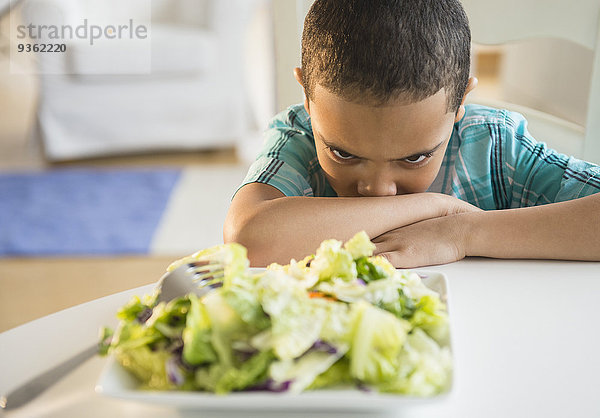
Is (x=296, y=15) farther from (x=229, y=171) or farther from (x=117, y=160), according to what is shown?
(x=117, y=160)

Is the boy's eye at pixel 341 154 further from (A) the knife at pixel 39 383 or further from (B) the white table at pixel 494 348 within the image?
(A) the knife at pixel 39 383

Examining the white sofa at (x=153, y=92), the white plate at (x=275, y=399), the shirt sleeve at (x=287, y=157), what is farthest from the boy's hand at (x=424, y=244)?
the white sofa at (x=153, y=92)

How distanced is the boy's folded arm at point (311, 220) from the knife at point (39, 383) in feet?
0.92

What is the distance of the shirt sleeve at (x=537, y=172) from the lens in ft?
3.03

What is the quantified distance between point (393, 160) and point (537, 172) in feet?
1.00

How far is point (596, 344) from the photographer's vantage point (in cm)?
57

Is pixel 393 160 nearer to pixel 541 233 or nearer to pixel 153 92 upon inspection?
pixel 541 233

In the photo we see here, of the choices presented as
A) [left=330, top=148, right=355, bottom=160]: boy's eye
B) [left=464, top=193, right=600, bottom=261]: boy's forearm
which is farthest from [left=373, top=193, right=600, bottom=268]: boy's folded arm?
[left=330, top=148, right=355, bottom=160]: boy's eye

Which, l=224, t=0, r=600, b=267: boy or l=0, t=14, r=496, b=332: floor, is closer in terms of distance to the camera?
l=224, t=0, r=600, b=267: boy

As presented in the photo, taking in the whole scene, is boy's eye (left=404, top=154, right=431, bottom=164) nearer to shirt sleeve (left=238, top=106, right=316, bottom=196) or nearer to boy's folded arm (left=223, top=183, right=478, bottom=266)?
boy's folded arm (left=223, top=183, right=478, bottom=266)

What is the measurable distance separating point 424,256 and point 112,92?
2.85 metres

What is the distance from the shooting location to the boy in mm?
771

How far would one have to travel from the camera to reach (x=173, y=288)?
0.61m

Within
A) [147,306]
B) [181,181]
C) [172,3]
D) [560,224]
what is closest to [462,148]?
[560,224]
